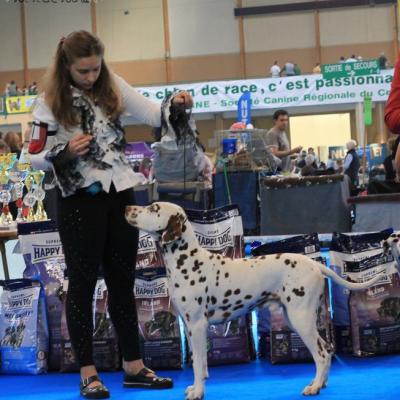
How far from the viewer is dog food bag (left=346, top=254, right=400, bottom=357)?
3.34 meters

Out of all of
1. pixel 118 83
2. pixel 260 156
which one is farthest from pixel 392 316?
pixel 260 156

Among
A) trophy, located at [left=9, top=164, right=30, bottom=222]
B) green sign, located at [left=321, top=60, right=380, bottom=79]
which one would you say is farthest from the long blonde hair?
green sign, located at [left=321, top=60, right=380, bottom=79]

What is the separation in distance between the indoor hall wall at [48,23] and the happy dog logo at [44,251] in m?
21.9

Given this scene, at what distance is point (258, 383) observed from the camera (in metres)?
2.96

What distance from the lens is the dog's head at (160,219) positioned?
8.60 ft

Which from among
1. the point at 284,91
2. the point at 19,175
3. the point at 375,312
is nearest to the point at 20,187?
the point at 19,175

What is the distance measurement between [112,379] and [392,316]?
127 centimetres

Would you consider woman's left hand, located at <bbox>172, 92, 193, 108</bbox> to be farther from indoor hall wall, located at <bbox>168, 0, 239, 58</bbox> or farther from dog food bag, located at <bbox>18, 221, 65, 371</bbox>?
indoor hall wall, located at <bbox>168, 0, 239, 58</bbox>

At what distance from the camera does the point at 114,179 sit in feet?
8.93

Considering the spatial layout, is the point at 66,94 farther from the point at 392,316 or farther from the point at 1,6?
the point at 1,6

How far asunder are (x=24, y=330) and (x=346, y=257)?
1481mm

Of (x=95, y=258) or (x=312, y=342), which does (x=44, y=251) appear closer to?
(x=95, y=258)

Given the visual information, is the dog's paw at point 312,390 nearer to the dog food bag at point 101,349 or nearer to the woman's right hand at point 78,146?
the dog food bag at point 101,349

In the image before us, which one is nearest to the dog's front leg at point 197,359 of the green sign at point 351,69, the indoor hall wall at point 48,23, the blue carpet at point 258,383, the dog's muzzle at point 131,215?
the blue carpet at point 258,383
